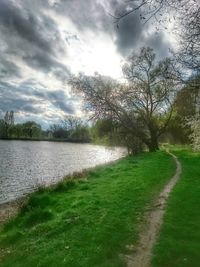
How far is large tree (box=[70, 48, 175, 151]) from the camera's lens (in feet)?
175

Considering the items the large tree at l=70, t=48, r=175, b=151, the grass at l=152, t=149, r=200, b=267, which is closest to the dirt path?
the grass at l=152, t=149, r=200, b=267

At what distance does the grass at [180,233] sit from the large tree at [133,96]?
34767mm

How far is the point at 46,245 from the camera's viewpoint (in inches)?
476

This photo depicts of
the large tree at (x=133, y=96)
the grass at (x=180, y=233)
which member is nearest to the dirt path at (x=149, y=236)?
the grass at (x=180, y=233)

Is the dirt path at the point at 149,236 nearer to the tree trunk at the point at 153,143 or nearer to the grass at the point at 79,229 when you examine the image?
the grass at the point at 79,229

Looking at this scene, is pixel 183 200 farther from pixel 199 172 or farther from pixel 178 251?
pixel 199 172

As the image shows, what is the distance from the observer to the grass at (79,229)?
10.9 metres

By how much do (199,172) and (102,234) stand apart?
16147 millimetres

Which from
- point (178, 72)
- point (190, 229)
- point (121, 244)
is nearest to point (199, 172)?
point (178, 72)

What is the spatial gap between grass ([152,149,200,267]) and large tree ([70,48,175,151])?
34.8 metres

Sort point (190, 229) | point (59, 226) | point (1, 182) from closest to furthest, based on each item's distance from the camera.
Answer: point (190, 229), point (59, 226), point (1, 182)

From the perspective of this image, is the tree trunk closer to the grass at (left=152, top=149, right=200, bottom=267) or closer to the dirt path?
the grass at (left=152, top=149, right=200, bottom=267)

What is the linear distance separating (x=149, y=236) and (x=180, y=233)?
1132mm

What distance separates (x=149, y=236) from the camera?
1222cm
